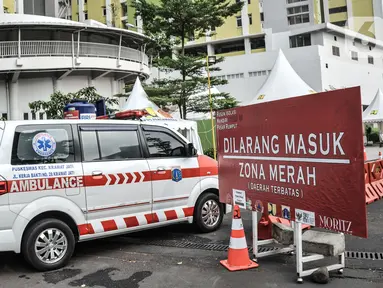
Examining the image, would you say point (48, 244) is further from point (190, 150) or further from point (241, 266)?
point (190, 150)

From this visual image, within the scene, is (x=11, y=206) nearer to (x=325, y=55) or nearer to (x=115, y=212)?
(x=115, y=212)

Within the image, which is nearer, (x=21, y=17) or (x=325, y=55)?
Answer: (x=21, y=17)

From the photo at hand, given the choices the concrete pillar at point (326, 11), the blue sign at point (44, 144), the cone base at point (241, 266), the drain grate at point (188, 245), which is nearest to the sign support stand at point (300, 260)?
the cone base at point (241, 266)

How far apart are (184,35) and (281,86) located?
548cm

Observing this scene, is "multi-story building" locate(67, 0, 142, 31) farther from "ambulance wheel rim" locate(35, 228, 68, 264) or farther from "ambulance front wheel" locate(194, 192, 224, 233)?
"ambulance wheel rim" locate(35, 228, 68, 264)

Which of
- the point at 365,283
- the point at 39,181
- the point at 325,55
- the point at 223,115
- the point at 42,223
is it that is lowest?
the point at 365,283

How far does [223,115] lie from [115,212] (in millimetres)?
2138

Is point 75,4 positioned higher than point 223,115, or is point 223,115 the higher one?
point 75,4

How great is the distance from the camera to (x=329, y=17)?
63156 mm

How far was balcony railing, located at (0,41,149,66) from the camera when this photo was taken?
80.3ft

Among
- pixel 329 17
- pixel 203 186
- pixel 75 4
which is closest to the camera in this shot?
pixel 203 186

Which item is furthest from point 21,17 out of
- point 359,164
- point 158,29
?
point 359,164

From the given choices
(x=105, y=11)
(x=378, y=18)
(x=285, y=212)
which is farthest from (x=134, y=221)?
(x=378, y=18)

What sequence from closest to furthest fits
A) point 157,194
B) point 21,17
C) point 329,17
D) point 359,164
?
point 359,164 → point 157,194 → point 21,17 → point 329,17
